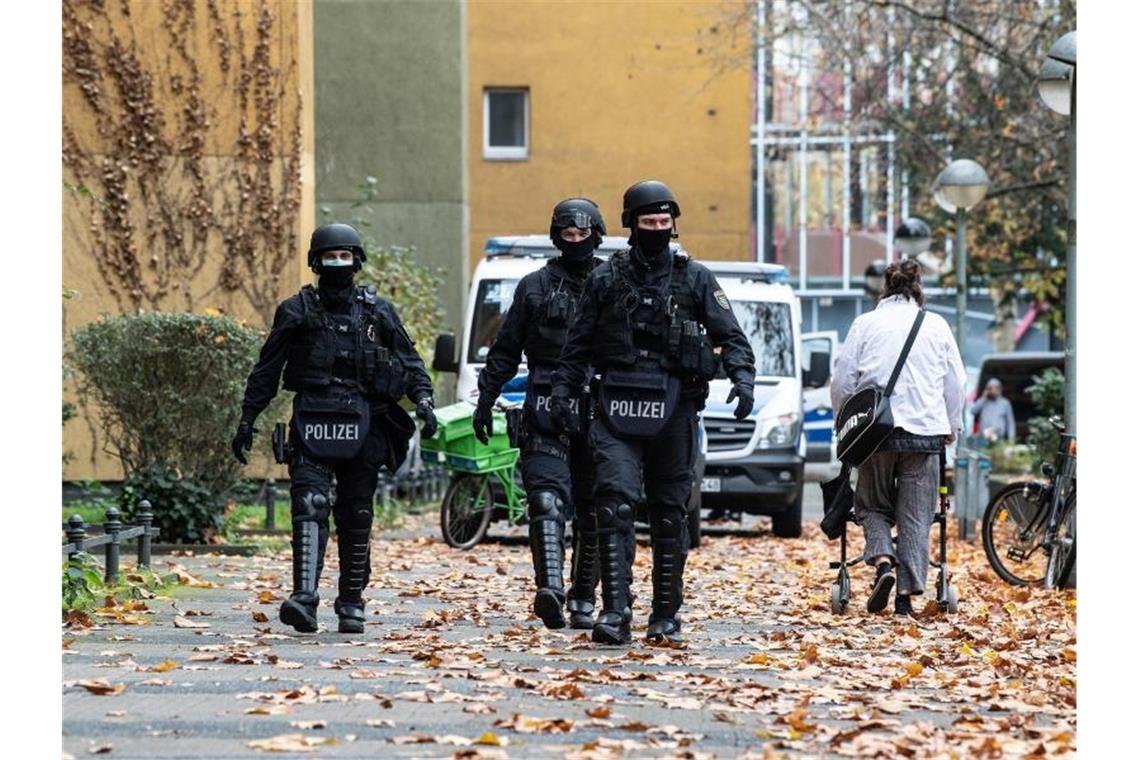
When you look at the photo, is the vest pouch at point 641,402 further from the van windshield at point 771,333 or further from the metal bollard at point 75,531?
the van windshield at point 771,333

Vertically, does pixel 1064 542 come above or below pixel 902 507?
below

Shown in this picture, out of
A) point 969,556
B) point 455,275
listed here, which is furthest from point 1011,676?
point 455,275

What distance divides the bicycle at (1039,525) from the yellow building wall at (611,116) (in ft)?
67.8

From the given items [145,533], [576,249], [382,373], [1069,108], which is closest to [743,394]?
[576,249]

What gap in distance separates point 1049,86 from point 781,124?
43856 mm

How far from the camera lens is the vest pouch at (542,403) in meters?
10.1

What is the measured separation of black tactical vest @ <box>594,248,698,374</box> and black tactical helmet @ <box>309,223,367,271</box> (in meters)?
1.13

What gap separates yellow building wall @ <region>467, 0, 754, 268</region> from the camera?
1366 inches

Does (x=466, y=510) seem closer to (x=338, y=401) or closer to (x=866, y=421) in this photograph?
(x=866, y=421)

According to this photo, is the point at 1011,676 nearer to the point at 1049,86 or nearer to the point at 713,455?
the point at 1049,86

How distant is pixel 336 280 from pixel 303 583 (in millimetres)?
1305

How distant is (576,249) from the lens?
1048 cm

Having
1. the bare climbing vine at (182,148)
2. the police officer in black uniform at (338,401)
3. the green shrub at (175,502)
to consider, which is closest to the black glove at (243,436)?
the police officer in black uniform at (338,401)
